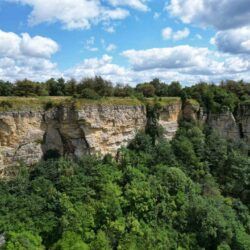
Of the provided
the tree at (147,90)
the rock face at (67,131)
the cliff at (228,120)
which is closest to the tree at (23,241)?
the rock face at (67,131)

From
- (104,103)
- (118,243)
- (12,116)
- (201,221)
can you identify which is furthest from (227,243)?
(12,116)

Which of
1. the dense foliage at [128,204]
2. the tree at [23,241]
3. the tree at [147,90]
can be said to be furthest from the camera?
the tree at [147,90]

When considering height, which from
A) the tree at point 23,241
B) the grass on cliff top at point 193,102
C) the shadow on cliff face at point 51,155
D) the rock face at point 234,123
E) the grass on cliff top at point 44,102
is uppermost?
the grass on cliff top at point 44,102

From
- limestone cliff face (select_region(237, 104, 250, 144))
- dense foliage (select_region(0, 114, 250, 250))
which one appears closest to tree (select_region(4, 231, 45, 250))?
dense foliage (select_region(0, 114, 250, 250))

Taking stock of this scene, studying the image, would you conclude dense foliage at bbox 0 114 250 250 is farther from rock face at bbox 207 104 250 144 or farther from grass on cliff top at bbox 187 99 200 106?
grass on cliff top at bbox 187 99 200 106

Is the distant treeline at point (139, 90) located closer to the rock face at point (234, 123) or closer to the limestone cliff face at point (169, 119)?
the rock face at point (234, 123)
